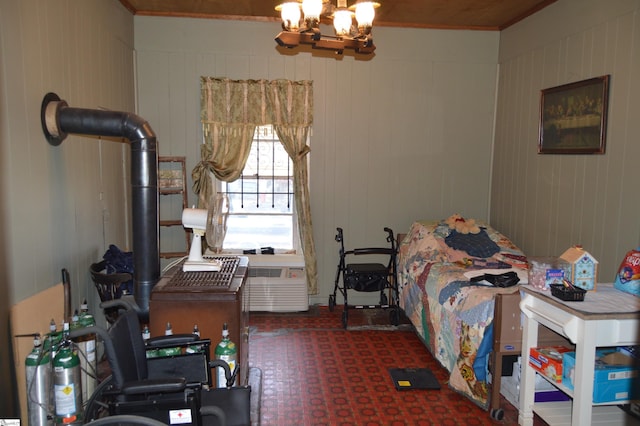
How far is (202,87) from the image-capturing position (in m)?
5.06

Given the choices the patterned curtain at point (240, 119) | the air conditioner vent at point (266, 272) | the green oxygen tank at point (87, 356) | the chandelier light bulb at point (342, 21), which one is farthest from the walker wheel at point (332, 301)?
the chandelier light bulb at point (342, 21)

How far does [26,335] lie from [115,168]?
1995 millimetres

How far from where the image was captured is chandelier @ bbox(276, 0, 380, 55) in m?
2.80

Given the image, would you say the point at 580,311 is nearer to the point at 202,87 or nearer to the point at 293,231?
Answer: the point at 293,231

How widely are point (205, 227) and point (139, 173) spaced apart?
0.55m

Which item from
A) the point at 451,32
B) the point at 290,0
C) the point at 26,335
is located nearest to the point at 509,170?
the point at 451,32

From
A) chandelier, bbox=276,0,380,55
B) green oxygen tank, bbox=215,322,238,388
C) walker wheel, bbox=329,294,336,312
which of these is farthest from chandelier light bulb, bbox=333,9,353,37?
walker wheel, bbox=329,294,336,312

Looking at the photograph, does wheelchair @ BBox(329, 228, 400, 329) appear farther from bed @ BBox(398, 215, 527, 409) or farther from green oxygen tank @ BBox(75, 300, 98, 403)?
green oxygen tank @ BBox(75, 300, 98, 403)

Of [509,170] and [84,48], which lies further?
[509,170]

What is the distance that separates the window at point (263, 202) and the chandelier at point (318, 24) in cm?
236

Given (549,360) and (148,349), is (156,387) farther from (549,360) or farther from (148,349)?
(549,360)

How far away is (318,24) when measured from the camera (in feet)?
9.37

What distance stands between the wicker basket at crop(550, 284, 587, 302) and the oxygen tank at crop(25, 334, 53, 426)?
273cm

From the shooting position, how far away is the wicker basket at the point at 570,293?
102 inches
